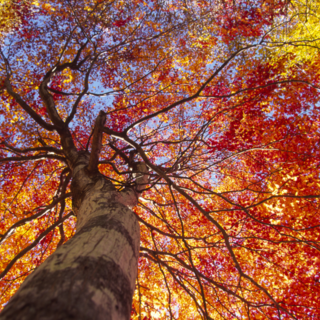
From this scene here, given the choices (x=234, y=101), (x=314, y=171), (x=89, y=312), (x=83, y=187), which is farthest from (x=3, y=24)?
(x=314, y=171)

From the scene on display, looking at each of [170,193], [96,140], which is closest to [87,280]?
[96,140]

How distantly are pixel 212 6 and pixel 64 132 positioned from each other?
362 inches

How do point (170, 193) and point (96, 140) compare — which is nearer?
point (96, 140)

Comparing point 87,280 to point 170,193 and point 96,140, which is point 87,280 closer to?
point 96,140

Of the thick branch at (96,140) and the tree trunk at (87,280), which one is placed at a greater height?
the thick branch at (96,140)

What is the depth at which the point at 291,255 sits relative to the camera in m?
4.70

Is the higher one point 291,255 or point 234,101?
point 234,101

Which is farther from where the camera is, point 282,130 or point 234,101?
point 234,101

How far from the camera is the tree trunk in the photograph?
0.56 m

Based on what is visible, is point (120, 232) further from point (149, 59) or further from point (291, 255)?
point (149, 59)

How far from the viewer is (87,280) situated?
2.28 ft

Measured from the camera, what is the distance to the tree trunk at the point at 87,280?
1.83 feet

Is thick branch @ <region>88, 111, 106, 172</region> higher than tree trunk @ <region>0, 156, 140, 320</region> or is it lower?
higher

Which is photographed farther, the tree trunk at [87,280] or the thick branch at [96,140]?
the thick branch at [96,140]
